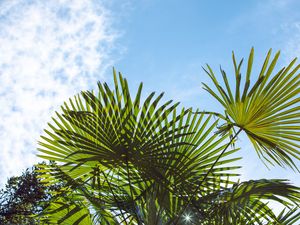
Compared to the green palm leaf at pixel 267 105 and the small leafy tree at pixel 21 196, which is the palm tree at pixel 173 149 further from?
the small leafy tree at pixel 21 196

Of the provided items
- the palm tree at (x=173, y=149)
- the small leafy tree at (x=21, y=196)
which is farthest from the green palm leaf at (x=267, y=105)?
the small leafy tree at (x=21, y=196)

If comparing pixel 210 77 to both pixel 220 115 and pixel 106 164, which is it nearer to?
pixel 220 115

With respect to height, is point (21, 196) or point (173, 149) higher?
point (21, 196)

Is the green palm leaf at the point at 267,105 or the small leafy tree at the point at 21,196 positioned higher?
the small leafy tree at the point at 21,196

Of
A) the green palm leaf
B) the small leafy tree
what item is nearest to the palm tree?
the green palm leaf

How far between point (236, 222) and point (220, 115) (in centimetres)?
122

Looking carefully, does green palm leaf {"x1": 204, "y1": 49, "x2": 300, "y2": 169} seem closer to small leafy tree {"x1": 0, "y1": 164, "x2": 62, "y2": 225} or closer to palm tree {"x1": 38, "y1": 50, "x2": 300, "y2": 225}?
palm tree {"x1": 38, "y1": 50, "x2": 300, "y2": 225}

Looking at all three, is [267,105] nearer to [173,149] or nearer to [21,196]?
[173,149]

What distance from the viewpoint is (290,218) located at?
13.5 feet

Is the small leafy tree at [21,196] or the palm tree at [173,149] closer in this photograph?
the palm tree at [173,149]

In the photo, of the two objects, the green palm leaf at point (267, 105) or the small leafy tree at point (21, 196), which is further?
the small leafy tree at point (21, 196)

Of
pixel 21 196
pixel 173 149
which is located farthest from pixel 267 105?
pixel 21 196

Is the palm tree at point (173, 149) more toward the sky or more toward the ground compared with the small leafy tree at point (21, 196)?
more toward the ground

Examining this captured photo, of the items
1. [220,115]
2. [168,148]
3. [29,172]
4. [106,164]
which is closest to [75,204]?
[106,164]
